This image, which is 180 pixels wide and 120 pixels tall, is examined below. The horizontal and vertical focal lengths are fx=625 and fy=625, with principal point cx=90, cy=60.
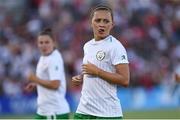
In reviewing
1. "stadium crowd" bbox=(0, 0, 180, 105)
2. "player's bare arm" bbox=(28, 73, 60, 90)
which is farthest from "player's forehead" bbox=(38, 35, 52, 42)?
"stadium crowd" bbox=(0, 0, 180, 105)

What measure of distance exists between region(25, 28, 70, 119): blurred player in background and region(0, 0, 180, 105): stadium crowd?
30.3 ft

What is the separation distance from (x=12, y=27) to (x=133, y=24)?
4291 mm

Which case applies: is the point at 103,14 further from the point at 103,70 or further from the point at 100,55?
the point at 103,70

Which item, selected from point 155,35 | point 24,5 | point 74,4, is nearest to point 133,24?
point 155,35

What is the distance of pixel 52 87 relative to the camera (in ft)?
31.0

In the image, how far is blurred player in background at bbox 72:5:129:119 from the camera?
22.9 feet

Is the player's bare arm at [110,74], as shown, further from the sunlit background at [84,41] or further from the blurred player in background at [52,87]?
the sunlit background at [84,41]

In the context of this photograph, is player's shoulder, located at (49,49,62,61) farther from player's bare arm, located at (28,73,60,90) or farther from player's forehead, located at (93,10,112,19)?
player's forehead, located at (93,10,112,19)

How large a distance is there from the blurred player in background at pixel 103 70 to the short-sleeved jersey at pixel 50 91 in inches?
96.1

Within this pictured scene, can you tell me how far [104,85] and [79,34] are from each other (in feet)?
47.3

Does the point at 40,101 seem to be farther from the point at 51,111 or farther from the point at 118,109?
the point at 118,109

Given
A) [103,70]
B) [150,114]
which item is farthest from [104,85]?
[150,114]

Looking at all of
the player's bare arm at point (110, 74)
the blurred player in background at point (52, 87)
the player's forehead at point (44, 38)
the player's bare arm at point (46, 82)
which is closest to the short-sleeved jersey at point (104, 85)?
the player's bare arm at point (110, 74)

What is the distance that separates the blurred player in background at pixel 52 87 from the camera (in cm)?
955
